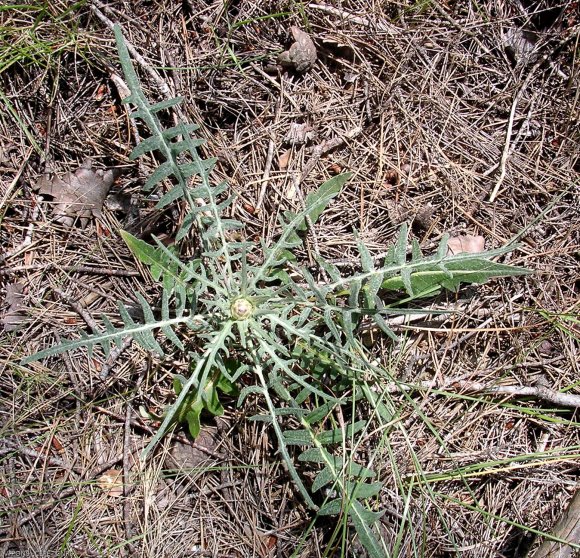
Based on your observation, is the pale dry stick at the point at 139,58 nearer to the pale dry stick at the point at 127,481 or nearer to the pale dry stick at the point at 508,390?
the pale dry stick at the point at 127,481

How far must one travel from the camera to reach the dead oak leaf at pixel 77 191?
2740 millimetres

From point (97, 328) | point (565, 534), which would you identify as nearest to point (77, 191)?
point (97, 328)

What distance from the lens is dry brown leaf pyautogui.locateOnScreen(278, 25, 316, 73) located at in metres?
2.75

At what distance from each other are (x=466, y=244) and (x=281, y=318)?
1029mm

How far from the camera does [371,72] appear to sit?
2840 millimetres

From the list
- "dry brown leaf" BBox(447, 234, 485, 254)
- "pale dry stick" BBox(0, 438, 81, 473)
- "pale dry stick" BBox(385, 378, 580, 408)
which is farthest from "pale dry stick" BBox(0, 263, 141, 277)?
"dry brown leaf" BBox(447, 234, 485, 254)

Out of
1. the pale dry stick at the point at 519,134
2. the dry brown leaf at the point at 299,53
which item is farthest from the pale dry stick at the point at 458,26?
the dry brown leaf at the point at 299,53

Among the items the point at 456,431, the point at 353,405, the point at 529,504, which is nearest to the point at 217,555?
the point at 353,405

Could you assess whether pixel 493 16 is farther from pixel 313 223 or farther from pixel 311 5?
pixel 313 223

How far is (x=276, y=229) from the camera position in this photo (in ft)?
8.98

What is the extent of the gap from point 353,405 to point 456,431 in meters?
0.58

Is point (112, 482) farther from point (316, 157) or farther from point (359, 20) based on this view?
point (359, 20)

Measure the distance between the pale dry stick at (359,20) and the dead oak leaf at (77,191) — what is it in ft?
4.17

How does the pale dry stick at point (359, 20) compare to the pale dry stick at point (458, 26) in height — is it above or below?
above
